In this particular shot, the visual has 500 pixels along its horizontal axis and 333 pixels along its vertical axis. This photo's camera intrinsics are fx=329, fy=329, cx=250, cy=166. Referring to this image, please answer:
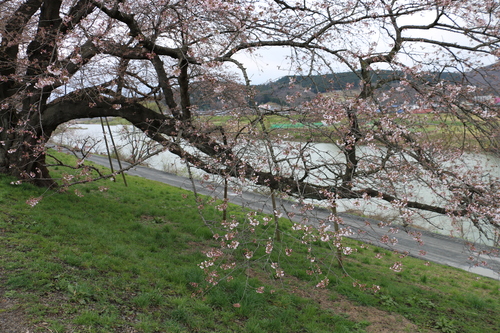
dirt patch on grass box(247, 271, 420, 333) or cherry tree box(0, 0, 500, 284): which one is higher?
cherry tree box(0, 0, 500, 284)

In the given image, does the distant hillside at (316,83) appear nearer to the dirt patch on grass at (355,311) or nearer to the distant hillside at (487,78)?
the distant hillside at (487,78)

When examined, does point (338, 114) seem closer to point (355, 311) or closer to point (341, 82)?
point (341, 82)

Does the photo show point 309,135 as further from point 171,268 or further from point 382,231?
point 382,231

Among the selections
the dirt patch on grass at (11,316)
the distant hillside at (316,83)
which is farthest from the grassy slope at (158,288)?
the distant hillside at (316,83)

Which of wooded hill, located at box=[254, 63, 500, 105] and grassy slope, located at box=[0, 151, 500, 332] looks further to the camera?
wooded hill, located at box=[254, 63, 500, 105]

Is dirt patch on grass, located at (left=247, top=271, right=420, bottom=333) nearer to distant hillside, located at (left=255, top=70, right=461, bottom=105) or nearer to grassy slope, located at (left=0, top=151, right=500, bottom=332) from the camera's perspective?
grassy slope, located at (left=0, top=151, right=500, bottom=332)

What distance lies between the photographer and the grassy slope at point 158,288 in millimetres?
3482

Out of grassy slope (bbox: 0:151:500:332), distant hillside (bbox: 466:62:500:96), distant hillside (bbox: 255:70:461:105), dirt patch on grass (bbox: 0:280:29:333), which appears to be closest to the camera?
dirt patch on grass (bbox: 0:280:29:333)

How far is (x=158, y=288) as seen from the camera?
432cm

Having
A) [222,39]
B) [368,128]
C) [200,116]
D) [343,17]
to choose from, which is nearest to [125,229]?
[200,116]

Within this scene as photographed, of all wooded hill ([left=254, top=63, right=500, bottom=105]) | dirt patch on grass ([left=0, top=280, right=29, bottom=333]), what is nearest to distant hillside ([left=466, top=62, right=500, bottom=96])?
wooded hill ([left=254, top=63, right=500, bottom=105])

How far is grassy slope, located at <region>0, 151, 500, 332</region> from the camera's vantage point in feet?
11.4

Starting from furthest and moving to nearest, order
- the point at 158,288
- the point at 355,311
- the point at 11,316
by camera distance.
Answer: the point at 355,311 → the point at 158,288 → the point at 11,316

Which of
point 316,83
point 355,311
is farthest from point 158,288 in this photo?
point 316,83
